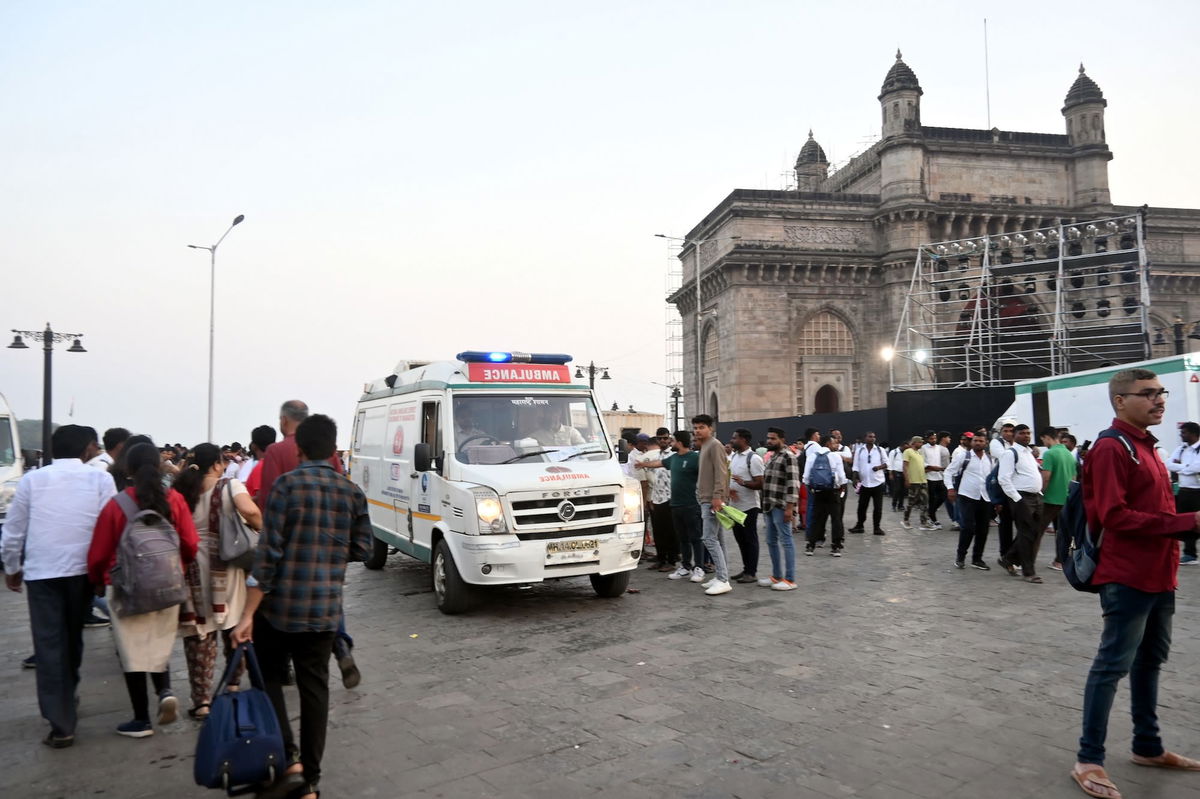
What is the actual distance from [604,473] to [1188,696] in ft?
16.1

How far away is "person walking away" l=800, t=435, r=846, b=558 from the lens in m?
12.4

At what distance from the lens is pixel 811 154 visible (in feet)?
166

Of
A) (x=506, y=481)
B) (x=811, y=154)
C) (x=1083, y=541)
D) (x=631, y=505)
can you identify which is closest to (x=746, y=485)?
(x=631, y=505)

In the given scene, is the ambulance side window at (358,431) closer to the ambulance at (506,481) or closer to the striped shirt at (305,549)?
the ambulance at (506,481)

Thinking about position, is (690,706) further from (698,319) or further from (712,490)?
(698,319)

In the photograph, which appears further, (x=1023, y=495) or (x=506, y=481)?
(x=1023, y=495)

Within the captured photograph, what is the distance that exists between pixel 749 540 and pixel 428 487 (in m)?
3.77

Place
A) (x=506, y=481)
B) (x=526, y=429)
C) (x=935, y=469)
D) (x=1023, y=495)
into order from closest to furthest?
(x=506, y=481) → (x=526, y=429) → (x=1023, y=495) → (x=935, y=469)

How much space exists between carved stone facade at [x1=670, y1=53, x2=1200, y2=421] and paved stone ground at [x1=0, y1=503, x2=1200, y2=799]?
30586 millimetres

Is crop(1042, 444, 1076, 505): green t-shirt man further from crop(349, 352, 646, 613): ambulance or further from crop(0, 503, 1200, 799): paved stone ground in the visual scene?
crop(349, 352, 646, 613): ambulance

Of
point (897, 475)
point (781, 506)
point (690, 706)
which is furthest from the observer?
point (897, 475)

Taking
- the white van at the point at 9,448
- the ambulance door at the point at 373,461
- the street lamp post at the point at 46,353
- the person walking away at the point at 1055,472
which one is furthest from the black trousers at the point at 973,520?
the street lamp post at the point at 46,353

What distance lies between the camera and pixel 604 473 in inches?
322

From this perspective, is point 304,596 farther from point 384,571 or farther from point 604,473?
point 384,571
